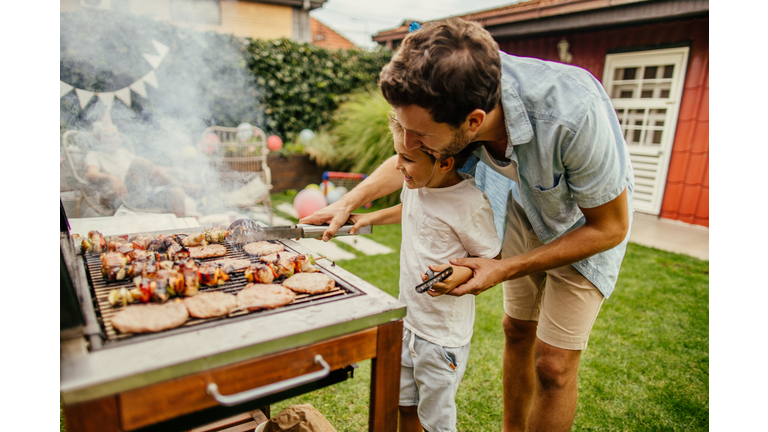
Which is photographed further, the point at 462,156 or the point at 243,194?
the point at 243,194

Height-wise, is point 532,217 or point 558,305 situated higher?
point 532,217

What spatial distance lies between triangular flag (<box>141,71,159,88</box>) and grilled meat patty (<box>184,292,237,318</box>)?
259 inches

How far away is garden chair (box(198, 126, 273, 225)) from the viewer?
5.77m

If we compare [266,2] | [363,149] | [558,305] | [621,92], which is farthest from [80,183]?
[266,2]

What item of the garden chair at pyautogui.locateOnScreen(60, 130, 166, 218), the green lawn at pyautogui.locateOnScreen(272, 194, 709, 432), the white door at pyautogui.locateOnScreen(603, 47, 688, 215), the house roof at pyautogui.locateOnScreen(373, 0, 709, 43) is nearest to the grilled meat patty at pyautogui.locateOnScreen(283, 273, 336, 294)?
the green lawn at pyautogui.locateOnScreen(272, 194, 709, 432)

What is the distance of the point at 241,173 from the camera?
6066 mm

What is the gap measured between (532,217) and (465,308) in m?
0.48

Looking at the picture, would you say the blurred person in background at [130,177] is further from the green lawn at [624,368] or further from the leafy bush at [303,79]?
the leafy bush at [303,79]

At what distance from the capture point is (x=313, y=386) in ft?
3.92

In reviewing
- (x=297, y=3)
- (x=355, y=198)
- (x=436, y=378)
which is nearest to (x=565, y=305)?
(x=436, y=378)

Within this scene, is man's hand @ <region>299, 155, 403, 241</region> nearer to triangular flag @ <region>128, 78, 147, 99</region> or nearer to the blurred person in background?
the blurred person in background

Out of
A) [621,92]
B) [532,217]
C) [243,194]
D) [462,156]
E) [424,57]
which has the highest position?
[621,92]

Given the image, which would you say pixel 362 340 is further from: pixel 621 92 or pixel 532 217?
pixel 621 92

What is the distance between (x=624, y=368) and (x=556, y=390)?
1574mm
